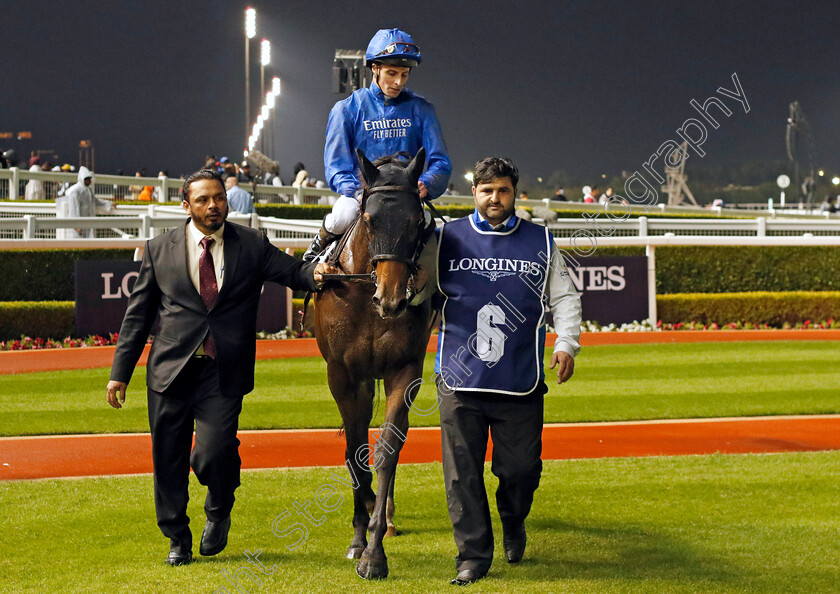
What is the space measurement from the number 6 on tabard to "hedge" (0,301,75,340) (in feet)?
31.0

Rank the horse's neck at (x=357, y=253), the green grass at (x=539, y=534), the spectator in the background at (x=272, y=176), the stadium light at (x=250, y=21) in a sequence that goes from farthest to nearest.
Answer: the stadium light at (x=250, y=21) → the spectator in the background at (x=272, y=176) → the horse's neck at (x=357, y=253) → the green grass at (x=539, y=534)

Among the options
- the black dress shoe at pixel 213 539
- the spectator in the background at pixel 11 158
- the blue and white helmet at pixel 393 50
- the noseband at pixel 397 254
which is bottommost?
the black dress shoe at pixel 213 539

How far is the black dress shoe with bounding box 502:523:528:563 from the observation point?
4.11 m

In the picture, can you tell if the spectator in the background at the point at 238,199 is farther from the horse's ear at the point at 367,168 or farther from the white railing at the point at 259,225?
the horse's ear at the point at 367,168

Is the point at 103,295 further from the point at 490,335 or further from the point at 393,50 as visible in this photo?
the point at 490,335

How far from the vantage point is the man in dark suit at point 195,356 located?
13.5ft

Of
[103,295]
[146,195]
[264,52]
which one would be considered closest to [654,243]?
[103,295]

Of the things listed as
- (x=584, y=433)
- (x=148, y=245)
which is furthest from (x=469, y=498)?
(x=584, y=433)

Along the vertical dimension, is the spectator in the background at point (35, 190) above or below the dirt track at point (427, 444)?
above

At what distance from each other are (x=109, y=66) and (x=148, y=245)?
133 ft

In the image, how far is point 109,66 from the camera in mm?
41656

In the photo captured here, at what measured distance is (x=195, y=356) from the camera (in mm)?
4137

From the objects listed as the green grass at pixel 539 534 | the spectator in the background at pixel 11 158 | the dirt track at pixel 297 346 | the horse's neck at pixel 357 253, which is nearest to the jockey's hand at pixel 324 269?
the horse's neck at pixel 357 253

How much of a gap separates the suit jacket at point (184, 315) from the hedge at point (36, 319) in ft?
27.8
